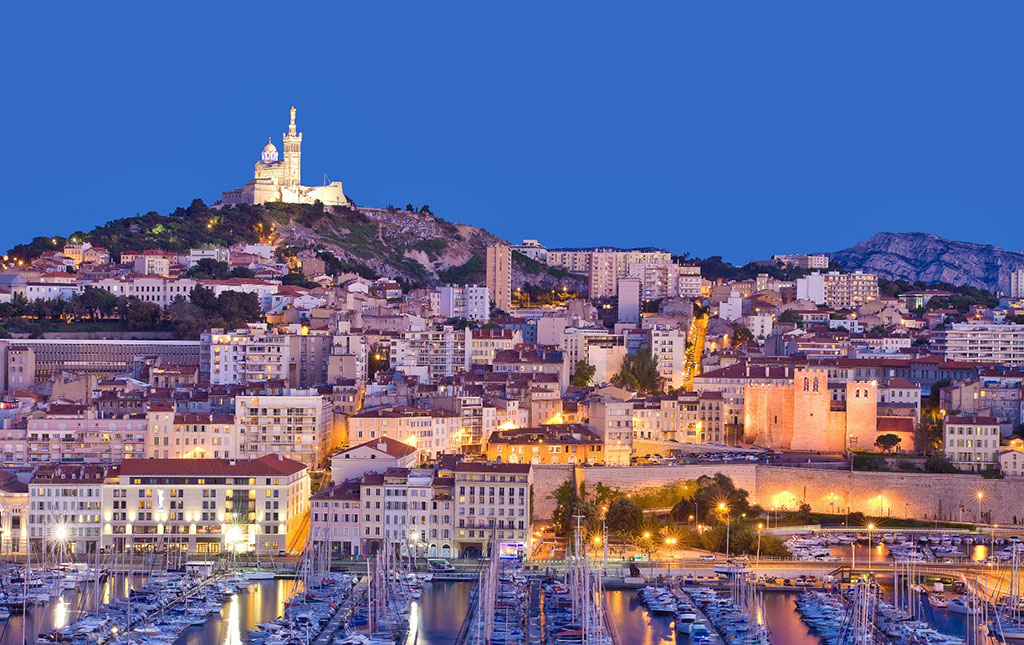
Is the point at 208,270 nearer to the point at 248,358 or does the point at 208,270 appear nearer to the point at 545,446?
the point at 248,358

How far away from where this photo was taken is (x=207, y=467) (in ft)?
123

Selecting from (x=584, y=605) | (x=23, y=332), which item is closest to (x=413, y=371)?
(x=23, y=332)

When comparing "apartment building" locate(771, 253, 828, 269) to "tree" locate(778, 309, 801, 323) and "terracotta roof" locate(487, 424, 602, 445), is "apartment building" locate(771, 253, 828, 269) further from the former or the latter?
"terracotta roof" locate(487, 424, 602, 445)

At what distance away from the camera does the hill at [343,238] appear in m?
75.1

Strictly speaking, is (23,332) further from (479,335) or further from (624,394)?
(624,394)

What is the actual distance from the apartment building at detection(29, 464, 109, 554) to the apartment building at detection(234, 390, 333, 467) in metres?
6.07

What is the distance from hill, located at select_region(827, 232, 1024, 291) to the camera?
110438 millimetres

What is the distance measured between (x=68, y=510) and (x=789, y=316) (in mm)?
35630

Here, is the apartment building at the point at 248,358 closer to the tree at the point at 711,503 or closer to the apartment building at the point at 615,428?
the apartment building at the point at 615,428

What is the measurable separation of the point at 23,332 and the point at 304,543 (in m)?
24.2

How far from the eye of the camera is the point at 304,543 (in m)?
37.3

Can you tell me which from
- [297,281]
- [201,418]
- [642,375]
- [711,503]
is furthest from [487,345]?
[711,503]

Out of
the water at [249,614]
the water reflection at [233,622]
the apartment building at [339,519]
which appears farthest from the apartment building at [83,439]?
the water reflection at [233,622]

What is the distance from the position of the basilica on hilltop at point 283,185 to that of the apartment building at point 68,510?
1859 inches
